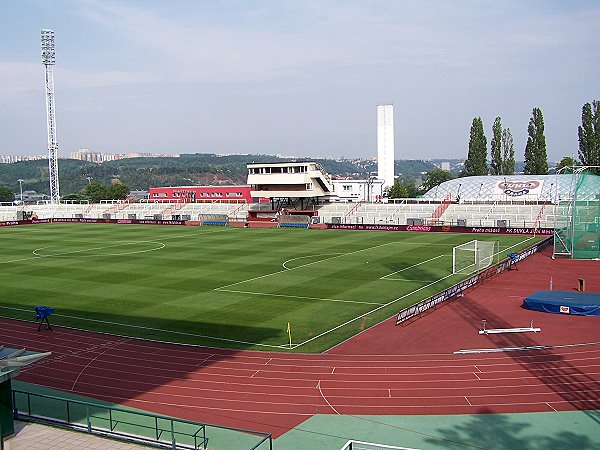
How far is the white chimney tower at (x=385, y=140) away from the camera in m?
160

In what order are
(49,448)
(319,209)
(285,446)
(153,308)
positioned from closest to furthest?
(49,448)
(285,446)
(153,308)
(319,209)

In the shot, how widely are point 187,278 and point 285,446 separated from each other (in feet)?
86.7

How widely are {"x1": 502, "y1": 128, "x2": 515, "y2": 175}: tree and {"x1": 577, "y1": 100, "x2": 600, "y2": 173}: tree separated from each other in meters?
16.6

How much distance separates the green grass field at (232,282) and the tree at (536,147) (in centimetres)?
4332

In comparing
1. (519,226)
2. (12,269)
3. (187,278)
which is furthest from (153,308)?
(519,226)

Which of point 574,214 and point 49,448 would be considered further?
point 574,214

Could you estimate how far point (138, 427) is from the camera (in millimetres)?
17031

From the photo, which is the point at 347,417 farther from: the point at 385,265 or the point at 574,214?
the point at 574,214

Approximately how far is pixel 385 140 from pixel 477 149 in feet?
175

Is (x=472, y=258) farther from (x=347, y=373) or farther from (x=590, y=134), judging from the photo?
(x=590, y=134)

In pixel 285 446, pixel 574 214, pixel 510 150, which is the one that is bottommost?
pixel 285 446

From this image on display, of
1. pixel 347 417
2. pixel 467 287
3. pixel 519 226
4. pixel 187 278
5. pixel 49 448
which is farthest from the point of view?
pixel 519 226

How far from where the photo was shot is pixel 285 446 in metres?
15.7

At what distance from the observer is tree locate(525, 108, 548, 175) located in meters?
101
